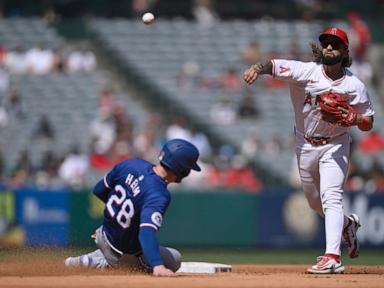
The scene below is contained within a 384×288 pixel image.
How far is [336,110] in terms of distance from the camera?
8.68 meters

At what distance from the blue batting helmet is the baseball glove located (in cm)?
135

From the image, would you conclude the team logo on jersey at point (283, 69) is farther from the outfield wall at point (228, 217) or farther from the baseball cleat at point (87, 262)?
the outfield wall at point (228, 217)

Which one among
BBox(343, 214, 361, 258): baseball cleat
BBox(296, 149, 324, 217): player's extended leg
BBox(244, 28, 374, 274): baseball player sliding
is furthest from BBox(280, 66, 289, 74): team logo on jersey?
BBox(343, 214, 361, 258): baseball cleat

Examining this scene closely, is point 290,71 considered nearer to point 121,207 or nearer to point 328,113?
point 328,113

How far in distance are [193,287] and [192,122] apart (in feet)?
38.6

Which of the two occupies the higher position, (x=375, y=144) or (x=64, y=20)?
(x=64, y=20)

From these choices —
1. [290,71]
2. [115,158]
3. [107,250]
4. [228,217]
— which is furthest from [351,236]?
[115,158]

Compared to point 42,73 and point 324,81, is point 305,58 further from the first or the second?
point 324,81

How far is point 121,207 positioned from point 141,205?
0.22 meters

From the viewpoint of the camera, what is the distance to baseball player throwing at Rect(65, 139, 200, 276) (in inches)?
301

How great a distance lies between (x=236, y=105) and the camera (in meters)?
19.2

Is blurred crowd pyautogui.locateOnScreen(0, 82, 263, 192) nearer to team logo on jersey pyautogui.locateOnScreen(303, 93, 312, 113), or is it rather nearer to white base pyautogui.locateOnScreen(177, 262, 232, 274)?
white base pyautogui.locateOnScreen(177, 262, 232, 274)

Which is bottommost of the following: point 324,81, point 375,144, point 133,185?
point 375,144

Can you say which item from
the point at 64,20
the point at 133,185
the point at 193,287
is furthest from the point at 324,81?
the point at 64,20
